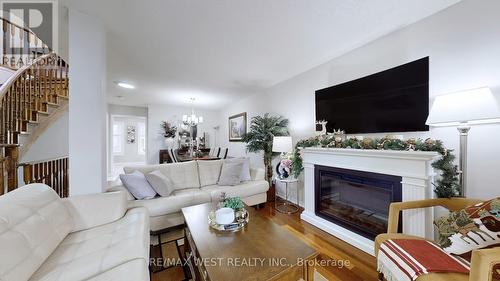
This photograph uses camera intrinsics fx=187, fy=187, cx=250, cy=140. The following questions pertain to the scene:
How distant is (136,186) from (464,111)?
3225 millimetres

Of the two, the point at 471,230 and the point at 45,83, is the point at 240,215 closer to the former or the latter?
the point at 471,230

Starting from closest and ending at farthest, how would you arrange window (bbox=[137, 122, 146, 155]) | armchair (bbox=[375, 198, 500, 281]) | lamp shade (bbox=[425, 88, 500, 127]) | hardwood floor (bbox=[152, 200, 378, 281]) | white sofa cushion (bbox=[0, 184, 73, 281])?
armchair (bbox=[375, 198, 500, 281]) < white sofa cushion (bbox=[0, 184, 73, 281]) < lamp shade (bbox=[425, 88, 500, 127]) < hardwood floor (bbox=[152, 200, 378, 281]) < window (bbox=[137, 122, 146, 155])

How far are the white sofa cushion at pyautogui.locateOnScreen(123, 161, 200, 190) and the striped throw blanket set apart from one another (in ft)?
8.27

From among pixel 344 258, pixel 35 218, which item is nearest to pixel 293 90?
pixel 344 258

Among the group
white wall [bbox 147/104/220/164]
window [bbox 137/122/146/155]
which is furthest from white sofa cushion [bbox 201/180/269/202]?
window [bbox 137/122/146/155]

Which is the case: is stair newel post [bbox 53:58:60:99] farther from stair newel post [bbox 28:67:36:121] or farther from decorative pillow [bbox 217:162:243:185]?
decorative pillow [bbox 217:162:243:185]

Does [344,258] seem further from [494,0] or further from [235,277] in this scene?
[494,0]

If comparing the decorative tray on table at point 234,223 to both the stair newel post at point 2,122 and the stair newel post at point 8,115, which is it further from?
the stair newel post at point 8,115

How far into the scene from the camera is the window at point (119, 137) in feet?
24.5

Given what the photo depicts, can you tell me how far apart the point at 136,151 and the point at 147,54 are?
254 inches

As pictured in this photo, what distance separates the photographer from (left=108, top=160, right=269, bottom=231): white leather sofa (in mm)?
2287

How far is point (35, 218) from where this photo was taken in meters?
1.20

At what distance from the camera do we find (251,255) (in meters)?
1.18

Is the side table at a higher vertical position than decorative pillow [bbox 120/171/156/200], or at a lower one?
lower
